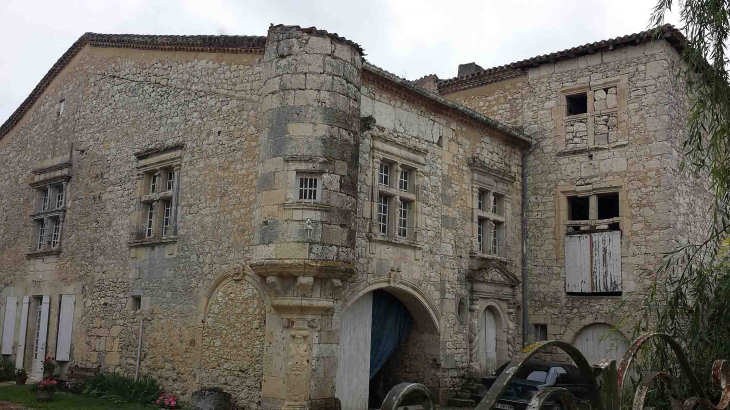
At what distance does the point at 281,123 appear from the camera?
10.1m

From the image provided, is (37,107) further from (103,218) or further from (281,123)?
(281,123)

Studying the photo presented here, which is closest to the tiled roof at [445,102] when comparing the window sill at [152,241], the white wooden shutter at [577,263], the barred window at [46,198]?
the white wooden shutter at [577,263]

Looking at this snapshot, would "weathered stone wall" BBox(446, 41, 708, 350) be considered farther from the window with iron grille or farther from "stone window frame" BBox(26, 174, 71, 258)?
"stone window frame" BBox(26, 174, 71, 258)

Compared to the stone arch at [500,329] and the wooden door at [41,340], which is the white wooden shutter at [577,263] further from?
the wooden door at [41,340]

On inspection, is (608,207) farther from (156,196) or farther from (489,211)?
(156,196)

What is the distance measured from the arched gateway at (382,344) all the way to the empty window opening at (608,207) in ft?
16.7

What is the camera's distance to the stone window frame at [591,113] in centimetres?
1411

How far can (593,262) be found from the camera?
45.9ft

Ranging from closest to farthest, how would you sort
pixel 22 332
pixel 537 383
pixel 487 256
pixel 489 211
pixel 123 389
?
1. pixel 537 383
2. pixel 123 389
3. pixel 487 256
4. pixel 489 211
5. pixel 22 332

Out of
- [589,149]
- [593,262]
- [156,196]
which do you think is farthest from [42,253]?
[589,149]

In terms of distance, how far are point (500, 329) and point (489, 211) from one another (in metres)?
2.44

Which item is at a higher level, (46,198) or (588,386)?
(46,198)

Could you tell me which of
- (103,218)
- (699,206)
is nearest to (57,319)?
(103,218)

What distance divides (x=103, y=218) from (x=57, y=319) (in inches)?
96.6
